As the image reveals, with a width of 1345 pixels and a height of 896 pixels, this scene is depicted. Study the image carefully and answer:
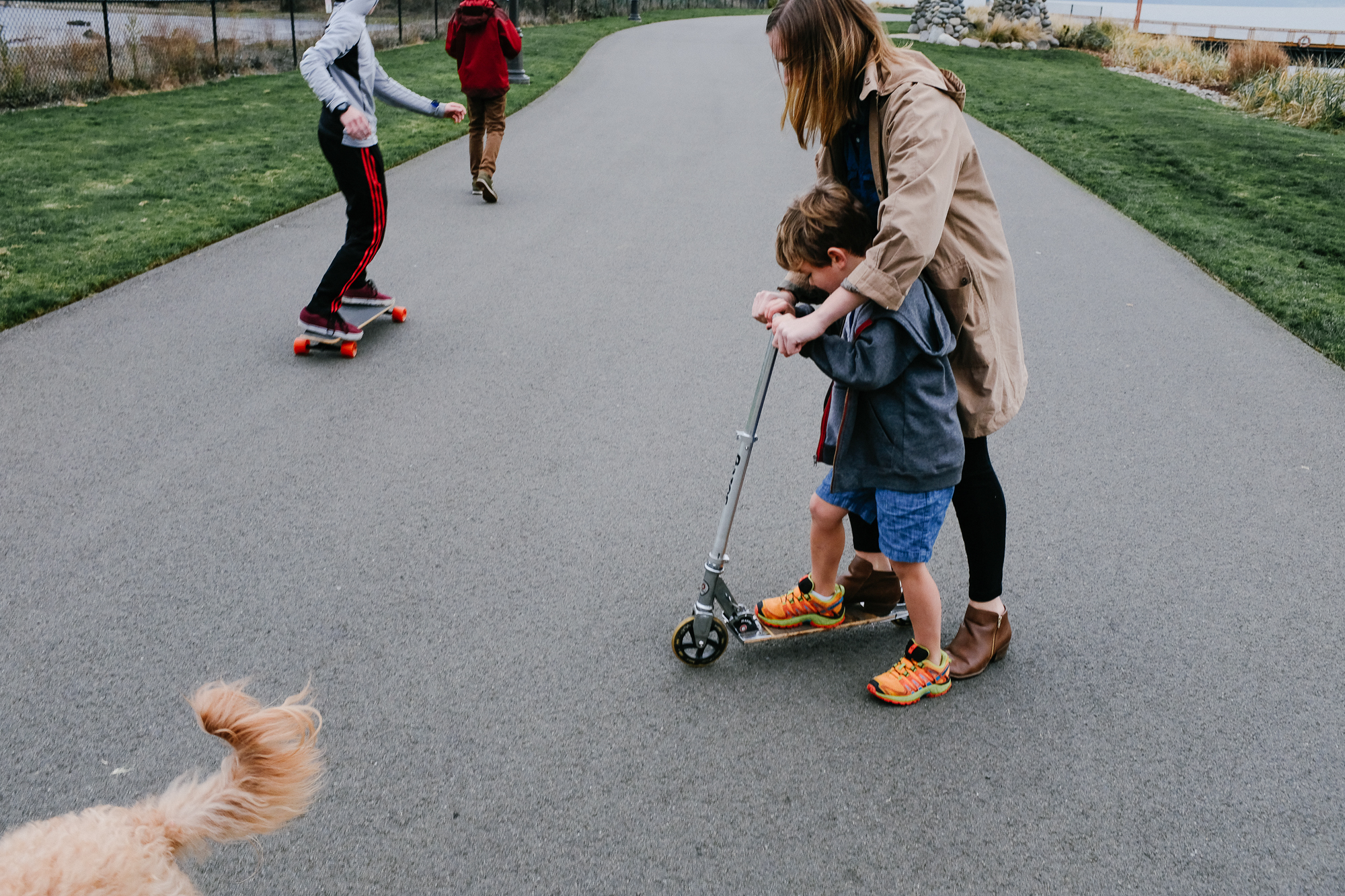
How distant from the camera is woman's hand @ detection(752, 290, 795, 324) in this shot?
111 inches

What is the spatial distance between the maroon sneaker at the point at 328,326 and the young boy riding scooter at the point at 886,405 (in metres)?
3.71

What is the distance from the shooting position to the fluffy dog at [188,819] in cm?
175

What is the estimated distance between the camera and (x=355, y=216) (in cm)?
594

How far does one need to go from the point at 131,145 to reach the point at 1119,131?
13036 millimetres

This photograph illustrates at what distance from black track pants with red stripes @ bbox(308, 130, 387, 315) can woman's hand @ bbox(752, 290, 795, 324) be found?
3728mm

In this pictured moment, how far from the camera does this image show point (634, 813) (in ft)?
→ 8.96

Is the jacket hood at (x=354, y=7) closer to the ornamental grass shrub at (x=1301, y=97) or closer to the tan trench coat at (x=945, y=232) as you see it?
the tan trench coat at (x=945, y=232)

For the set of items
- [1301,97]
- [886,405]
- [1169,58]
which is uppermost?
[1169,58]

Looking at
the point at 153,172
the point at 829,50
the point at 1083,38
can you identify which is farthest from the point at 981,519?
the point at 1083,38

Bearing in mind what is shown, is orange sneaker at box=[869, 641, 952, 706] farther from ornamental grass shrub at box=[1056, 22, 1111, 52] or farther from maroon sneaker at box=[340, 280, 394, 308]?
ornamental grass shrub at box=[1056, 22, 1111, 52]

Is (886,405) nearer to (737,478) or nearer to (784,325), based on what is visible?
(784,325)

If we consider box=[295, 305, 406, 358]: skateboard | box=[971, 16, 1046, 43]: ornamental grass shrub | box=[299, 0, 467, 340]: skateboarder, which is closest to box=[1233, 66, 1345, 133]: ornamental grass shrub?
box=[971, 16, 1046, 43]: ornamental grass shrub

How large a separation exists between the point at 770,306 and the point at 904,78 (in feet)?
2.24

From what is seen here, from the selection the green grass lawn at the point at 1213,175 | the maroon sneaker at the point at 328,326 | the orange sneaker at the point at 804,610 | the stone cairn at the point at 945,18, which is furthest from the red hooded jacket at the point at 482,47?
the stone cairn at the point at 945,18
